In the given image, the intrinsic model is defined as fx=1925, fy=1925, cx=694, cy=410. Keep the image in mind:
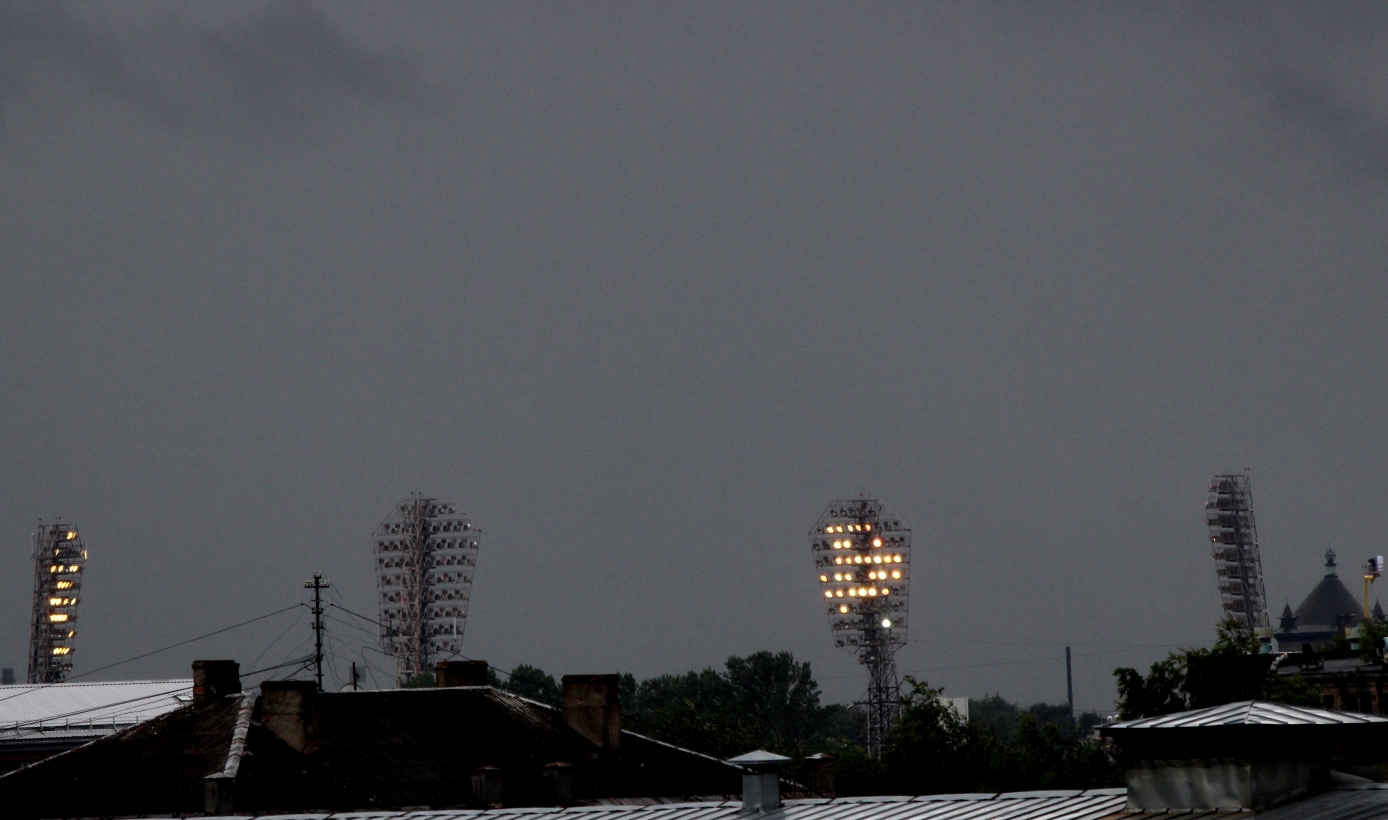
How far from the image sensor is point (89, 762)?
170 feet

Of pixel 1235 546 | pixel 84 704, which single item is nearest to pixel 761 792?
pixel 84 704

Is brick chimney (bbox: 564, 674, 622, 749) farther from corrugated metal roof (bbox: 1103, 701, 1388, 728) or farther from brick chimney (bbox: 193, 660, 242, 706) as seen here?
corrugated metal roof (bbox: 1103, 701, 1388, 728)

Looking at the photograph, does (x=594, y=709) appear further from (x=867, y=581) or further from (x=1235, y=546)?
(x=1235, y=546)

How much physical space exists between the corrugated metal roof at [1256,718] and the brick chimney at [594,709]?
108ft

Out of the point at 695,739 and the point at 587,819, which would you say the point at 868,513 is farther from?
the point at 587,819

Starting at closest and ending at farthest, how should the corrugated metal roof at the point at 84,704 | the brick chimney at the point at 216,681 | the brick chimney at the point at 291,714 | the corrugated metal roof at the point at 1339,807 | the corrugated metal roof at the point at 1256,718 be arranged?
the corrugated metal roof at the point at 1339,807 → the corrugated metal roof at the point at 1256,718 → the brick chimney at the point at 291,714 → the brick chimney at the point at 216,681 → the corrugated metal roof at the point at 84,704

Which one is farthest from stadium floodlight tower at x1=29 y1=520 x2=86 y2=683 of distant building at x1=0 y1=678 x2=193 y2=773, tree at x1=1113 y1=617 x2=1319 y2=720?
tree at x1=1113 y1=617 x2=1319 y2=720

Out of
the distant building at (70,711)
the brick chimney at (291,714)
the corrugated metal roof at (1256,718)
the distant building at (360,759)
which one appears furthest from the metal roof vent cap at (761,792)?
the distant building at (70,711)

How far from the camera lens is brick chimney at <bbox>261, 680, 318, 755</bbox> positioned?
5122 centimetres

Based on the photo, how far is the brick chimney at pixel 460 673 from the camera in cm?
6306

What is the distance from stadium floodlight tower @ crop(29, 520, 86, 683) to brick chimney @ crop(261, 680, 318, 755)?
14368cm

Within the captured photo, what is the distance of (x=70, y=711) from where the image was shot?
96.9 metres

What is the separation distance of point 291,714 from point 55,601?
146 metres

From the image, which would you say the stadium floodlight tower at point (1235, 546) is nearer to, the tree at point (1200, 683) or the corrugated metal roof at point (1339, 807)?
the tree at point (1200, 683)
